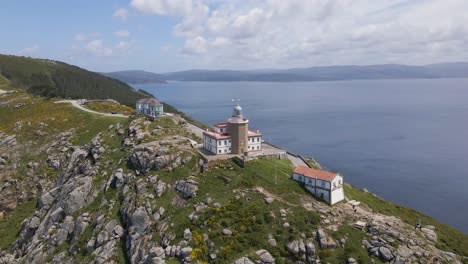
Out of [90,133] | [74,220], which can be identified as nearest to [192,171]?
[74,220]

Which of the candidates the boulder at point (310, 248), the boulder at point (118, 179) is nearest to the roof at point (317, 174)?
the boulder at point (310, 248)

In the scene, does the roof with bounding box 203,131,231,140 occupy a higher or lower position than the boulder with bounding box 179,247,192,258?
higher

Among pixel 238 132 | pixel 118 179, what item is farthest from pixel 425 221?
pixel 118 179

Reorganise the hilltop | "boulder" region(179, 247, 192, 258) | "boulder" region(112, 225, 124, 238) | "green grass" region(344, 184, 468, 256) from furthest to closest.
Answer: "boulder" region(112, 225, 124, 238) < "green grass" region(344, 184, 468, 256) < the hilltop < "boulder" region(179, 247, 192, 258)

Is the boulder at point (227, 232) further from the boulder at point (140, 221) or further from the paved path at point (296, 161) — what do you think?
the paved path at point (296, 161)

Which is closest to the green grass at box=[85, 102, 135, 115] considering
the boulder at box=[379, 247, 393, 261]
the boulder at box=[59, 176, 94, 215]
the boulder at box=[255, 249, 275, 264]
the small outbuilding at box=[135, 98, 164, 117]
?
the small outbuilding at box=[135, 98, 164, 117]

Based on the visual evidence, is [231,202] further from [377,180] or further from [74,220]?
[377,180]

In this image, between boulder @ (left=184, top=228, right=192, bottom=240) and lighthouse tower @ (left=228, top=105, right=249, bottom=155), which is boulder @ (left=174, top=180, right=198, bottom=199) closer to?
boulder @ (left=184, top=228, right=192, bottom=240)
